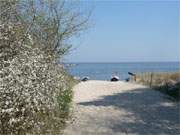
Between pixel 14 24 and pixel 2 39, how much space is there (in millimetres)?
1090

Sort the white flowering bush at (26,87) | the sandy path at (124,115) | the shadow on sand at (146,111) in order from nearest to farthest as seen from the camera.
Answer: the white flowering bush at (26,87)
the sandy path at (124,115)
the shadow on sand at (146,111)

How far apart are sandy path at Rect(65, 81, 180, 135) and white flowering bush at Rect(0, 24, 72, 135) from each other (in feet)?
4.09

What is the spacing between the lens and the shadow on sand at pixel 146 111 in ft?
46.5

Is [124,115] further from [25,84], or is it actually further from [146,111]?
[25,84]

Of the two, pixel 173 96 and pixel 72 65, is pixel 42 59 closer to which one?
pixel 72 65

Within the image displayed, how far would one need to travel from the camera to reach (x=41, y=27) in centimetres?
1756

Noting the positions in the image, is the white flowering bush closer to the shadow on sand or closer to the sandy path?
the sandy path

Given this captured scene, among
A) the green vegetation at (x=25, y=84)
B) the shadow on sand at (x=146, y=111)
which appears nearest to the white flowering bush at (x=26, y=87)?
the green vegetation at (x=25, y=84)

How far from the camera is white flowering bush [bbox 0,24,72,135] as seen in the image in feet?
33.0

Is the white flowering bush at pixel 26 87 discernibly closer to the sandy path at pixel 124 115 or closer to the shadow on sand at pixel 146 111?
the sandy path at pixel 124 115

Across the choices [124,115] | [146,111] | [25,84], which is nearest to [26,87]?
[25,84]

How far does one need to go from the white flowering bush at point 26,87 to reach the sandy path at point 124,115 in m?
1.25

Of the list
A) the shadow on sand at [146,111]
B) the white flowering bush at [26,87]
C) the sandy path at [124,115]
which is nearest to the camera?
the white flowering bush at [26,87]

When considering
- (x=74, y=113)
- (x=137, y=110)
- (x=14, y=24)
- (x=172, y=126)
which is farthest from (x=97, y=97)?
(x=14, y=24)
